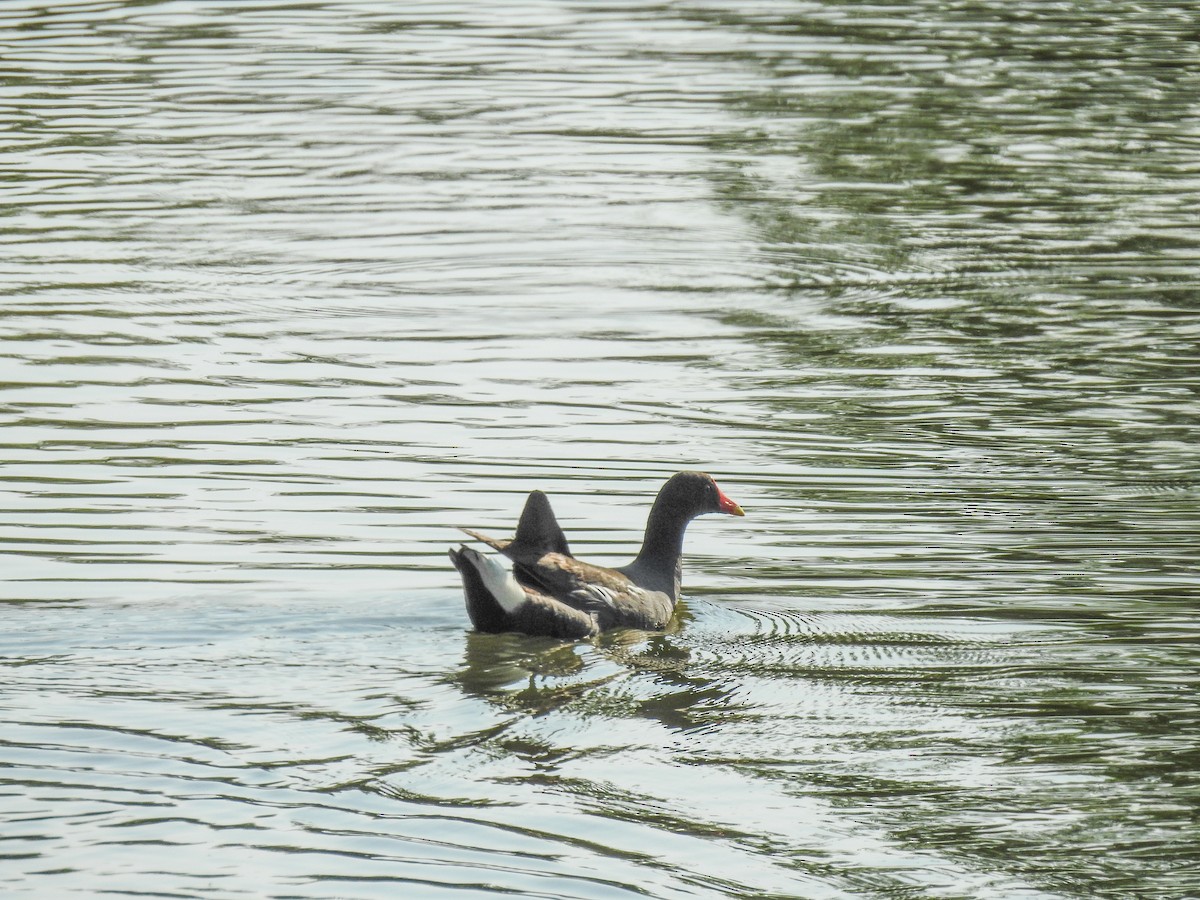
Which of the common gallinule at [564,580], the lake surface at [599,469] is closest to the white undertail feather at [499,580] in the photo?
the common gallinule at [564,580]

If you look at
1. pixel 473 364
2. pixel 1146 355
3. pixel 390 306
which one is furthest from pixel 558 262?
pixel 1146 355

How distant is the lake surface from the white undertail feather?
21 centimetres

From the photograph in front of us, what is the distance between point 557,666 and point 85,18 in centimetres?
1744

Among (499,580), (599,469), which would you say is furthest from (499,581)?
(599,469)

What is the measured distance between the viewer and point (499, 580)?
8109 millimetres

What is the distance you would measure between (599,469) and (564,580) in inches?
74.1

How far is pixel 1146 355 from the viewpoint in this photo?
40.9 ft

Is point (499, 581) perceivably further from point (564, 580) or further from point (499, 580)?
point (564, 580)

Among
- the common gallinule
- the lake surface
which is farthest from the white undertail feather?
the lake surface

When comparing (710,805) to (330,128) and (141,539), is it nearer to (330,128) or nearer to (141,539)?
(141,539)

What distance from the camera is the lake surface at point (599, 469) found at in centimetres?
628

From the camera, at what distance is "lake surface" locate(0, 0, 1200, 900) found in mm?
6281

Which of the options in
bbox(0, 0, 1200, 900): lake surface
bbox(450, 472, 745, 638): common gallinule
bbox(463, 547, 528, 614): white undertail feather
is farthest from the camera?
bbox(450, 472, 745, 638): common gallinule

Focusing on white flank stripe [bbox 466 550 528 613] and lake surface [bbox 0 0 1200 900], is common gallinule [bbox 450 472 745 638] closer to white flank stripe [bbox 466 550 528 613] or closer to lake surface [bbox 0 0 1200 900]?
white flank stripe [bbox 466 550 528 613]
